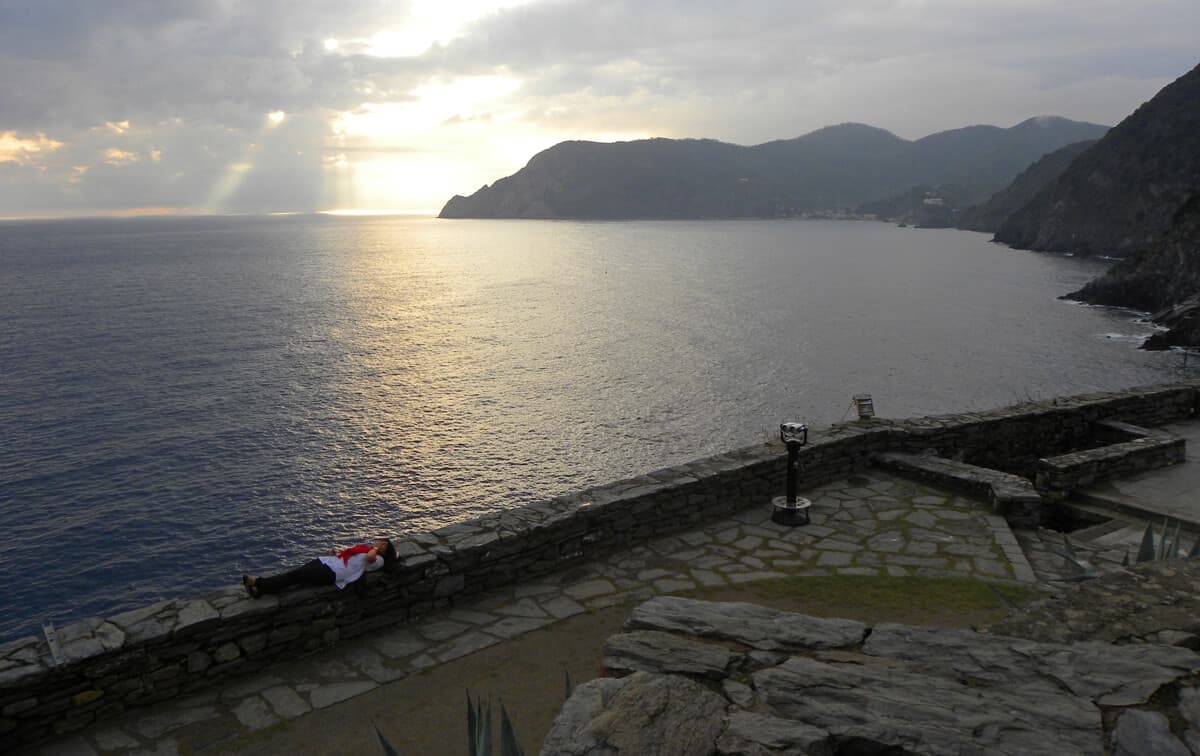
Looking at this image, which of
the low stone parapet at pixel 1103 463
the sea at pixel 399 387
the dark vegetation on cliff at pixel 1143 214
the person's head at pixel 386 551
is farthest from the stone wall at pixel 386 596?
the dark vegetation on cliff at pixel 1143 214

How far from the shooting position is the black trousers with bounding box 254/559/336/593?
6.86m

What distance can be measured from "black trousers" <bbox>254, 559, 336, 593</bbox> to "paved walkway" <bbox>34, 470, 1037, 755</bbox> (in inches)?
26.9

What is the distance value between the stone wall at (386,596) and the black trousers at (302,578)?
0.09 meters

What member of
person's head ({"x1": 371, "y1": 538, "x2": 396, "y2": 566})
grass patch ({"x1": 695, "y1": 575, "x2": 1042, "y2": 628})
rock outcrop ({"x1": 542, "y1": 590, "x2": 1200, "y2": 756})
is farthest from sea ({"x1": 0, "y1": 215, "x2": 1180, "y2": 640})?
rock outcrop ({"x1": 542, "y1": 590, "x2": 1200, "y2": 756})

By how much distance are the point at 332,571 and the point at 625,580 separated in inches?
126

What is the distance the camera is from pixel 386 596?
7.41 metres

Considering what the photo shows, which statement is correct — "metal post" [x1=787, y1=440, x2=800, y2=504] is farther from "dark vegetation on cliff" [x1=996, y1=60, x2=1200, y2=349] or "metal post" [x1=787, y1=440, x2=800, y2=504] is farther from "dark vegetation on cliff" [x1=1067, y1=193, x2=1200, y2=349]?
"dark vegetation on cliff" [x1=996, y1=60, x2=1200, y2=349]

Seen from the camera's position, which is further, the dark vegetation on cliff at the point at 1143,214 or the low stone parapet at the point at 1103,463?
the dark vegetation on cliff at the point at 1143,214

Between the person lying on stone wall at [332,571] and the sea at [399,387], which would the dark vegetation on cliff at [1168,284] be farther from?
the person lying on stone wall at [332,571]

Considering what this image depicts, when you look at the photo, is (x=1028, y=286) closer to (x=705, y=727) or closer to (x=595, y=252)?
(x=595, y=252)

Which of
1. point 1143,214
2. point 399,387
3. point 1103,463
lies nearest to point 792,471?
point 1103,463

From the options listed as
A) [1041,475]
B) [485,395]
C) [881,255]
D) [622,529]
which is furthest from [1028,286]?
[622,529]

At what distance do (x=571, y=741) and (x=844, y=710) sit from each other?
1.40 meters

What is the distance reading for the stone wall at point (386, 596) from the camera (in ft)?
19.2
